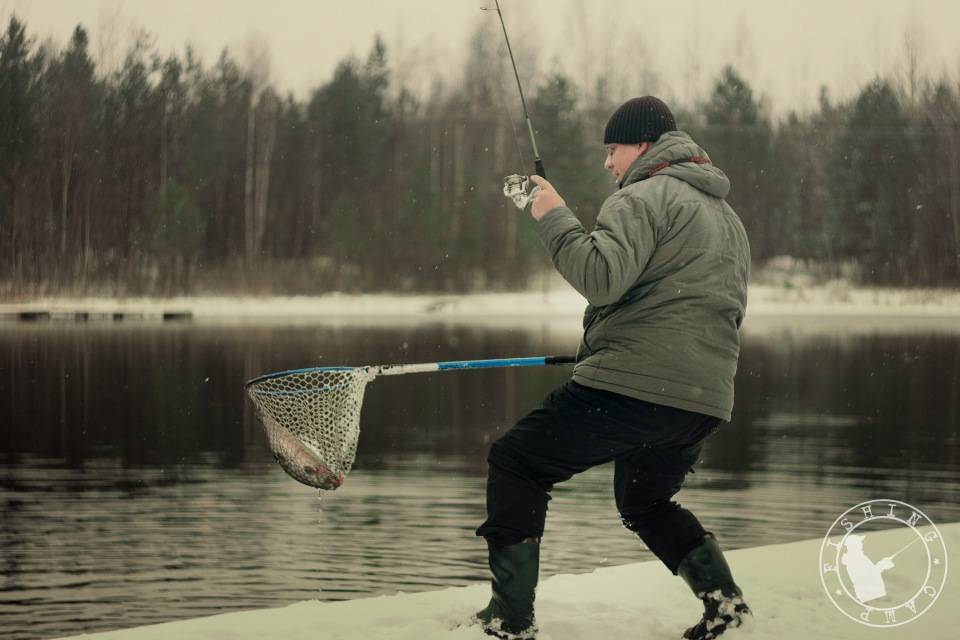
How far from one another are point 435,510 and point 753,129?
5469cm

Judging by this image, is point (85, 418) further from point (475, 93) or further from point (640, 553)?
point (475, 93)

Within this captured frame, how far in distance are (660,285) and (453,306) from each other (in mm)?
40906

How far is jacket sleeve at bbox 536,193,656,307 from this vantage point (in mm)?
3910

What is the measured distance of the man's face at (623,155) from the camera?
14.2 ft

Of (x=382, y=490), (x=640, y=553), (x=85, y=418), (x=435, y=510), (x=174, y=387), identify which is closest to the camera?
(x=640, y=553)

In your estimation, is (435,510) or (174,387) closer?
(435,510)

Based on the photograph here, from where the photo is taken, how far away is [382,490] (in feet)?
31.7

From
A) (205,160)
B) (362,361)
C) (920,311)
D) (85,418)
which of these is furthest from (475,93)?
(85,418)

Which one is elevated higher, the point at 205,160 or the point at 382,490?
the point at 205,160

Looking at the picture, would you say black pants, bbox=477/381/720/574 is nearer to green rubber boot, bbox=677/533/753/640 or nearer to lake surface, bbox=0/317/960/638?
green rubber boot, bbox=677/533/753/640

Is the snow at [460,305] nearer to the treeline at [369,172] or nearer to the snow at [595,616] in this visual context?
the treeline at [369,172]

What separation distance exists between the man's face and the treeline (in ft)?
151

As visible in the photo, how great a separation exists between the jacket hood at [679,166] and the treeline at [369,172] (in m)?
46.3

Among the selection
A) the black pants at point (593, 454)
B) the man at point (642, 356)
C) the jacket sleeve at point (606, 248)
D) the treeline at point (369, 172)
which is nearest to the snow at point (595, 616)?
the man at point (642, 356)
